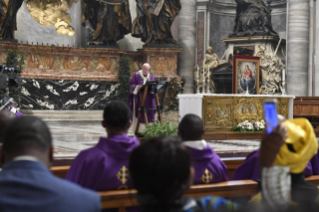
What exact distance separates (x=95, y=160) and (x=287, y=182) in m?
1.41

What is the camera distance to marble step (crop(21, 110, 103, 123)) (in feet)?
47.0

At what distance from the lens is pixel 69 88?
49.7 feet

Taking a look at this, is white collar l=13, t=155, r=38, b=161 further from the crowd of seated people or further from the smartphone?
the smartphone

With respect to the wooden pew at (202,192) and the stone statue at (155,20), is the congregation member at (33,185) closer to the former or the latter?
the wooden pew at (202,192)

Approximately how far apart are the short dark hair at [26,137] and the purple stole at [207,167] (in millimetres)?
1776

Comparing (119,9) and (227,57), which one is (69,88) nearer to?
(119,9)

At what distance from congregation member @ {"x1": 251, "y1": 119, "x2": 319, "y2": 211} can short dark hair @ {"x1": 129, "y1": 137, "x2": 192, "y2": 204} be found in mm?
461

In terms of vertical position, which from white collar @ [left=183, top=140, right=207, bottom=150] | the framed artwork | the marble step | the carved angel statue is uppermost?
the carved angel statue

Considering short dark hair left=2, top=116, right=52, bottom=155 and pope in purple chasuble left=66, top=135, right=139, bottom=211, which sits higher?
short dark hair left=2, top=116, right=52, bottom=155

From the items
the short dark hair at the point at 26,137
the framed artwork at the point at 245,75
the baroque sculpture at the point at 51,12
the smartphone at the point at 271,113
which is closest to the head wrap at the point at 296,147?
the smartphone at the point at 271,113

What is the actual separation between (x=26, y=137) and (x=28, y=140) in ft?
0.05

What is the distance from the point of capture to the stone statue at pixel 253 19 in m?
18.1

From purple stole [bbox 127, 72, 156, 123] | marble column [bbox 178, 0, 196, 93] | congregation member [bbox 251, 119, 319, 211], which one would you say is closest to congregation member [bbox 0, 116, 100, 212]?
congregation member [bbox 251, 119, 319, 211]

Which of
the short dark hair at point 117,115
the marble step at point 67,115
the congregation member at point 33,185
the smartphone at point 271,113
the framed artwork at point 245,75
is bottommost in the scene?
the marble step at point 67,115
